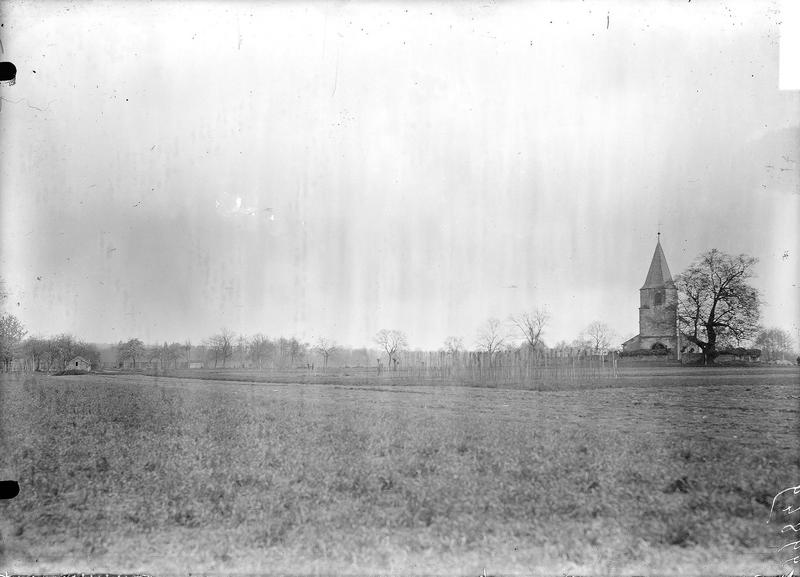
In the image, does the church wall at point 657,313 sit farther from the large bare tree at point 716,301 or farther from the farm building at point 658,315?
the large bare tree at point 716,301

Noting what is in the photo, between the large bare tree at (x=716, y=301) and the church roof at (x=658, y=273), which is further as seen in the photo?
the church roof at (x=658, y=273)

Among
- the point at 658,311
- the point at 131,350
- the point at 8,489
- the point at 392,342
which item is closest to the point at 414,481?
the point at 392,342

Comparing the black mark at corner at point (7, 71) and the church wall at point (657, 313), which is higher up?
the black mark at corner at point (7, 71)

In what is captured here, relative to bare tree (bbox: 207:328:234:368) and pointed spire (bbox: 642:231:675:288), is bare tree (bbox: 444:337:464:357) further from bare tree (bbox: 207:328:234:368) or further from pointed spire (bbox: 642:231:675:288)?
bare tree (bbox: 207:328:234:368)

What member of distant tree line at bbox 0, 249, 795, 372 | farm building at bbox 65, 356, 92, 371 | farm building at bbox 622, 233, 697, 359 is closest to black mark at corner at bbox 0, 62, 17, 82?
distant tree line at bbox 0, 249, 795, 372

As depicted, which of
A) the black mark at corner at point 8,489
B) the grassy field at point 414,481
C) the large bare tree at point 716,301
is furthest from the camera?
the large bare tree at point 716,301

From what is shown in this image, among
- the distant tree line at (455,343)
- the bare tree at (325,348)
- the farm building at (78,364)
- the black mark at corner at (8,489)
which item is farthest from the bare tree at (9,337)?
the bare tree at (325,348)

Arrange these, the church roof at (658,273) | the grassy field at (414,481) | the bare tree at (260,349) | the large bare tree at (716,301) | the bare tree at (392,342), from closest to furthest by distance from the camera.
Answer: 1. the grassy field at (414,481)
2. the large bare tree at (716,301)
3. the church roof at (658,273)
4. the bare tree at (392,342)
5. the bare tree at (260,349)

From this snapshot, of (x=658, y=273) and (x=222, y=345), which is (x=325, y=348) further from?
(x=658, y=273)
